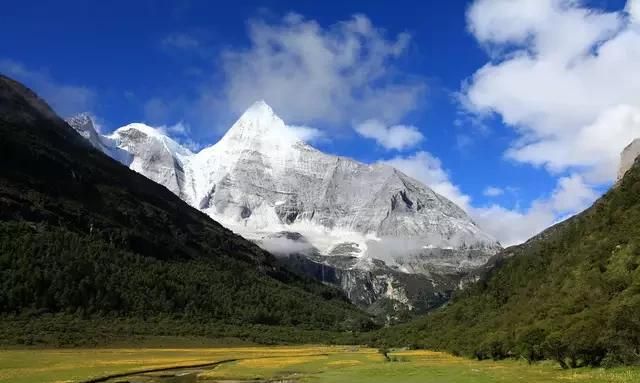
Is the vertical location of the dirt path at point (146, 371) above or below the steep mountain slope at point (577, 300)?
below

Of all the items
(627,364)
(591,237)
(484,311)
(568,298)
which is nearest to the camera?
(627,364)

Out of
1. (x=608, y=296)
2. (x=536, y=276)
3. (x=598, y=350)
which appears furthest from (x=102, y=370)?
(x=536, y=276)

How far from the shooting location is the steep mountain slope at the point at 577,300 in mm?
68569

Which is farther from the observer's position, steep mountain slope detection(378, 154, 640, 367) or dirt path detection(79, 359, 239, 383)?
dirt path detection(79, 359, 239, 383)

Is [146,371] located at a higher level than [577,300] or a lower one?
lower

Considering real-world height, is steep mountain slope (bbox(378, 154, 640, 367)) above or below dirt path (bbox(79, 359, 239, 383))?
→ above

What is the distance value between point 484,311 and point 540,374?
11469 centimetres

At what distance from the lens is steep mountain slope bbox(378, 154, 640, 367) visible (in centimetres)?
6857

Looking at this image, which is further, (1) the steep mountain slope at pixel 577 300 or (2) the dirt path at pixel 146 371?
(2) the dirt path at pixel 146 371

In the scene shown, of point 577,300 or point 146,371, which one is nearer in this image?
point 577,300

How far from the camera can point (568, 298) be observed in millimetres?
97688

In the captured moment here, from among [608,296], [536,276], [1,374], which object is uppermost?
[536,276]

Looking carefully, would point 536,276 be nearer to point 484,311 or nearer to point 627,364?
point 484,311

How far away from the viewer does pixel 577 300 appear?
91.1 m
